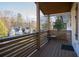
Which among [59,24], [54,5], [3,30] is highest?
[54,5]

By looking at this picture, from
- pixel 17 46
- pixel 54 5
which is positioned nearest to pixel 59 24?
pixel 54 5

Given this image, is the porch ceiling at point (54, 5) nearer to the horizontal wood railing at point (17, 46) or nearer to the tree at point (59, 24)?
the tree at point (59, 24)

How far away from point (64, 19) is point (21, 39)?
5.41 meters

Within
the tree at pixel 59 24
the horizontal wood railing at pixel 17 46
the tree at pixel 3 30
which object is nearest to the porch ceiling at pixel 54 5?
the tree at pixel 59 24

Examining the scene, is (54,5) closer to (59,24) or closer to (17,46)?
(59,24)

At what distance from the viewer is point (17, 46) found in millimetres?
3766

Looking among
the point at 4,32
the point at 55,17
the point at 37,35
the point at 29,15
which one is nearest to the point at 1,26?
the point at 4,32

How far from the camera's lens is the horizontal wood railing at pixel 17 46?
10.1ft

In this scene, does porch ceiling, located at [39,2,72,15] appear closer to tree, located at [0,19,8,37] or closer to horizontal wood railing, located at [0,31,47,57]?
horizontal wood railing, located at [0,31,47,57]

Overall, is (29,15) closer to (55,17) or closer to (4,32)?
(4,32)

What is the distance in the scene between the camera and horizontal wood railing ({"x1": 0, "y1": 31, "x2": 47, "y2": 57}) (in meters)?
3.07

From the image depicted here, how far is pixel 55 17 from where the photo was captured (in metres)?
8.75

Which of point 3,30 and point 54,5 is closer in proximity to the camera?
point 3,30

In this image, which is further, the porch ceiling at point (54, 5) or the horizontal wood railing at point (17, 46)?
the porch ceiling at point (54, 5)
